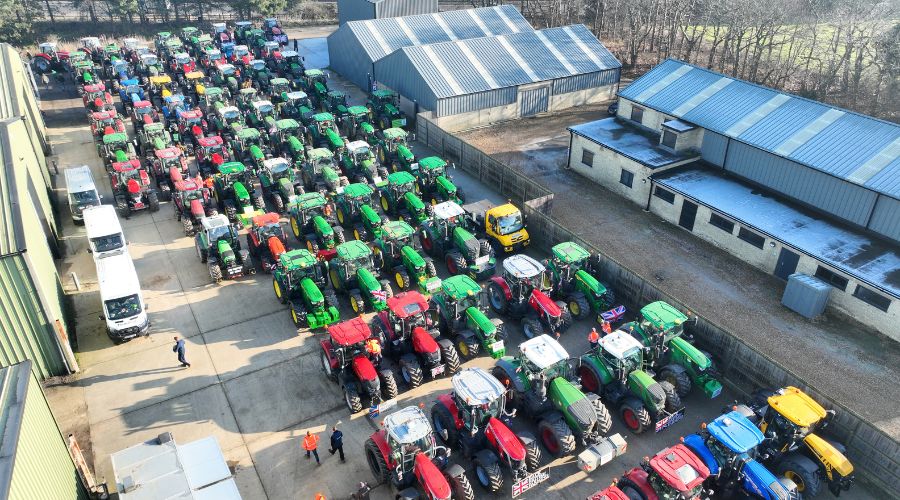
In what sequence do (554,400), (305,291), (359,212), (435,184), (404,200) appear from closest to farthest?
(554,400) → (305,291) → (359,212) → (404,200) → (435,184)

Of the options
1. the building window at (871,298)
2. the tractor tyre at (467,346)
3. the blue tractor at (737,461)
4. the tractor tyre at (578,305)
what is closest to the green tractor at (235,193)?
the tractor tyre at (467,346)

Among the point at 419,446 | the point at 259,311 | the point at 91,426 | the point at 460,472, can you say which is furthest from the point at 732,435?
the point at 91,426

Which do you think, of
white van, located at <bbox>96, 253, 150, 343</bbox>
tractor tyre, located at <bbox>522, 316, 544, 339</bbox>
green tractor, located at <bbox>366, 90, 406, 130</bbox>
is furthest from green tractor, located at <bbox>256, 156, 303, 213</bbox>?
tractor tyre, located at <bbox>522, 316, 544, 339</bbox>

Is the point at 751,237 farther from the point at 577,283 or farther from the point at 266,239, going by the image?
the point at 266,239

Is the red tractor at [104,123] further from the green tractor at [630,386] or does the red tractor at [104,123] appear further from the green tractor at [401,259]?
the green tractor at [630,386]

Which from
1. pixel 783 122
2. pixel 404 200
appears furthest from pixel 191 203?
pixel 783 122

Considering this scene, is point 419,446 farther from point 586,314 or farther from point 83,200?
point 83,200
